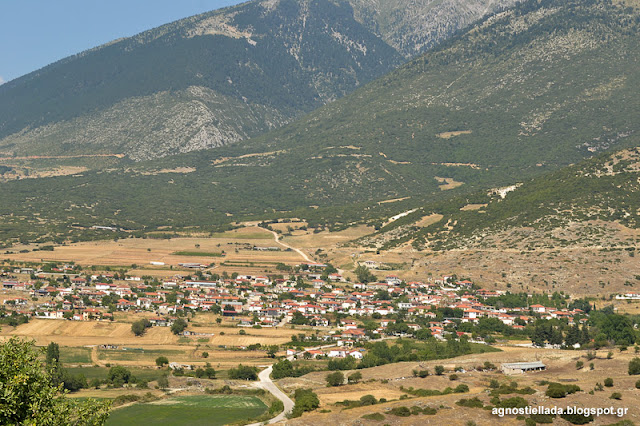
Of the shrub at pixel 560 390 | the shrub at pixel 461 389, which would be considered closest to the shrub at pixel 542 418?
the shrub at pixel 560 390

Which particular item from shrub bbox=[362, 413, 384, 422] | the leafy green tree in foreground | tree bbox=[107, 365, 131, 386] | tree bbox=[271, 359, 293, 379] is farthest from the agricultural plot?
the leafy green tree in foreground

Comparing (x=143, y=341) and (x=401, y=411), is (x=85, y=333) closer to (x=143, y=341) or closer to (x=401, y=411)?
(x=143, y=341)

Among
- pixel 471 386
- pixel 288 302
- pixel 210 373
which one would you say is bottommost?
pixel 471 386

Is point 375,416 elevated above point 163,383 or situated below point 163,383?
below

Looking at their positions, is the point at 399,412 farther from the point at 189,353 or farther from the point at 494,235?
the point at 494,235

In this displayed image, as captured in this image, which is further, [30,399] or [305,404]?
[305,404]

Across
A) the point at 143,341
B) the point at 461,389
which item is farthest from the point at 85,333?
the point at 461,389

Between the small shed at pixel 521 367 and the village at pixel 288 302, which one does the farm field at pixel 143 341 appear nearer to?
the village at pixel 288 302

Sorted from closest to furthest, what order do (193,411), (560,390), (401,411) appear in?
1. (401,411)
2. (560,390)
3. (193,411)
